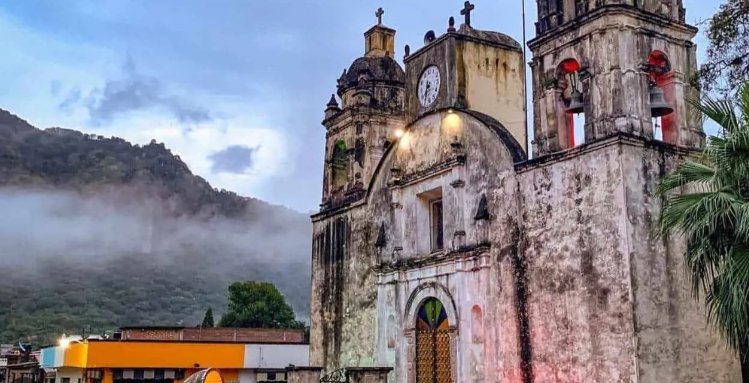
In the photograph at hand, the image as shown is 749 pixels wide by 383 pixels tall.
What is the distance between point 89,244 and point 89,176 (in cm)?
783

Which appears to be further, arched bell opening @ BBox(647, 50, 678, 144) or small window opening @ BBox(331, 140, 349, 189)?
small window opening @ BBox(331, 140, 349, 189)

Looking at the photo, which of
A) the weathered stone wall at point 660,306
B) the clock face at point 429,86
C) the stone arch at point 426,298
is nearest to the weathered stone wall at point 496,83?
the clock face at point 429,86

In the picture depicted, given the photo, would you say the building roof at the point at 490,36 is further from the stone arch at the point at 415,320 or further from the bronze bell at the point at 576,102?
the stone arch at the point at 415,320

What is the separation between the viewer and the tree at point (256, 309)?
42.2 metres

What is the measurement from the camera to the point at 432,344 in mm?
15555

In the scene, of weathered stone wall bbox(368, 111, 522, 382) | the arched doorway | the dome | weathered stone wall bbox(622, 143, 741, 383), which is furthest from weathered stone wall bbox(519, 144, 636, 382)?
the dome

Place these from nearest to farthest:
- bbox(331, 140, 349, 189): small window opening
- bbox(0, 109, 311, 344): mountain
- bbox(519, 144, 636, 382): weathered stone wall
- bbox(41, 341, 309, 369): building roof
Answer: bbox(519, 144, 636, 382): weathered stone wall < bbox(331, 140, 349, 189): small window opening < bbox(41, 341, 309, 369): building roof < bbox(0, 109, 311, 344): mountain

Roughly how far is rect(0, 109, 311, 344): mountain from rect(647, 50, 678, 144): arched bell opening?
60.1 meters

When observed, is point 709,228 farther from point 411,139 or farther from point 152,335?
point 152,335

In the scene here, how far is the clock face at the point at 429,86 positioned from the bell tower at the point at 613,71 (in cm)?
295

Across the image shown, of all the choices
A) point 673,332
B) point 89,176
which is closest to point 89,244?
point 89,176

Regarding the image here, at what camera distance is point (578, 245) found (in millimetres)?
12500

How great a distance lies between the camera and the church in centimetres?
1184

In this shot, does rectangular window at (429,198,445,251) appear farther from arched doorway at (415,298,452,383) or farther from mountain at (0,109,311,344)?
mountain at (0,109,311,344)
